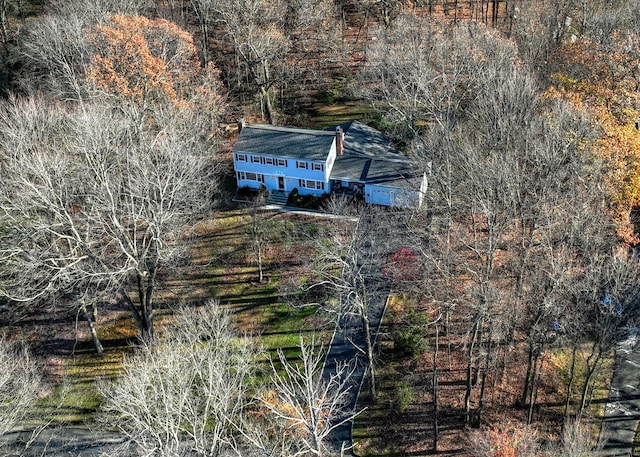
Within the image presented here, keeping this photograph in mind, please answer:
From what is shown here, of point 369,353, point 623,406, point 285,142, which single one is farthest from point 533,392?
point 285,142

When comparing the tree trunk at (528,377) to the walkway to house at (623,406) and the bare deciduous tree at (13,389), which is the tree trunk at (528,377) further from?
the bare deciduous tree at (13,389)

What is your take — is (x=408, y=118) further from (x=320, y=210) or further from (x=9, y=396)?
(x=9, y=396)

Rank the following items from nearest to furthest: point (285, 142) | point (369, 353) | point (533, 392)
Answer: point (533, 392) < point (369, 353) < point (285, 142)

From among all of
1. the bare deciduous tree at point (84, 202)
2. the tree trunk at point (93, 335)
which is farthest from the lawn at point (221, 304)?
the bare deciduous tree at point (84, 202)

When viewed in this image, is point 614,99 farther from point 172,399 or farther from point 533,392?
point 172,399

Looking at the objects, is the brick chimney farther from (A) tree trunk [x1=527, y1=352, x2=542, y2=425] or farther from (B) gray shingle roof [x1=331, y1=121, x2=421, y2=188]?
(A) tree trunk [x1=527, y1=352, x2=542, y2=425]

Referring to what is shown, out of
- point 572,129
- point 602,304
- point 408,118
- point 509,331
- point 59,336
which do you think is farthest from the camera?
point 408,118

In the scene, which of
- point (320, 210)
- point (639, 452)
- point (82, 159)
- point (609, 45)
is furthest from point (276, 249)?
point (609, 45)
